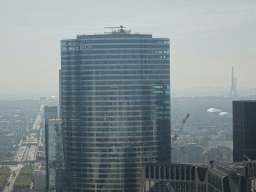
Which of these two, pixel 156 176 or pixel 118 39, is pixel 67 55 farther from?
pixel 156 176

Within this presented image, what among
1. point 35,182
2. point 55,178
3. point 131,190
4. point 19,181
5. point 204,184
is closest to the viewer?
point 204,184

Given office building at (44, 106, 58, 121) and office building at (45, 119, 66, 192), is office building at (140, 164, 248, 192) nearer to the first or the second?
office building at (45, 119, 66, 192)

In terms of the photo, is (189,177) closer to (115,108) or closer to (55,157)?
(115,108)

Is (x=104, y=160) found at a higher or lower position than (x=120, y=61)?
lower

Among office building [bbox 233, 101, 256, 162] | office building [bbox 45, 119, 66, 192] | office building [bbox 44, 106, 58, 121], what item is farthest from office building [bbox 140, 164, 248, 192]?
office building [bbox 44, 106, 58, 121]

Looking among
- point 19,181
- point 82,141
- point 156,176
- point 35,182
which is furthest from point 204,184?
point 19,181

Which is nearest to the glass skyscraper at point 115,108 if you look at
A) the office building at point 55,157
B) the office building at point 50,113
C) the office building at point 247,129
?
the office building at point 55,157

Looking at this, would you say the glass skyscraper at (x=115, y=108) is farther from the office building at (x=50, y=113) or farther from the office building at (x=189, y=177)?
the office building at (x=50, y=113)

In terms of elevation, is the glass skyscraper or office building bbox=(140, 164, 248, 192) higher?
the glass skyscraper
